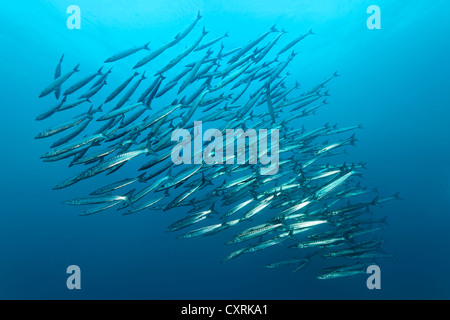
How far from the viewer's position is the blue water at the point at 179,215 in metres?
16.4

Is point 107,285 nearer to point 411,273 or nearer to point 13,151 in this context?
point 13,151

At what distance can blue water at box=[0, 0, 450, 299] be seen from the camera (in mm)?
16422

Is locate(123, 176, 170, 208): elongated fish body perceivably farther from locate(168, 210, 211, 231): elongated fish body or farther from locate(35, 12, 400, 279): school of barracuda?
locate(168, 210, 211, 231): elongated fish body

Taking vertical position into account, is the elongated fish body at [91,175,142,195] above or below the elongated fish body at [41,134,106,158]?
below

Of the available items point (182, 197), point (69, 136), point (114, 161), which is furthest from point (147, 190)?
point (69, 136)

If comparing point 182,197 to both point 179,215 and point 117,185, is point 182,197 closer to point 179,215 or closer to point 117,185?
point 117,185

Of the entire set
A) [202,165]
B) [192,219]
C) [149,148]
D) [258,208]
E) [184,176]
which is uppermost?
[149,148]

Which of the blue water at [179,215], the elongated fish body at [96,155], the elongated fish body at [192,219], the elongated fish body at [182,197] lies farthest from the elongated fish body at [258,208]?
the blue water at [179,215]

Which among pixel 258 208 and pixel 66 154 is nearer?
pixel 66 154

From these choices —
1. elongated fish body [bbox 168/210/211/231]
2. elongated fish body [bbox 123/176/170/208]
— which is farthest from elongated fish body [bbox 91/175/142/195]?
elongated fish body [bbox 168/210/211/231]

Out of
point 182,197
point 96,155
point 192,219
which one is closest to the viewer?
point 96,155

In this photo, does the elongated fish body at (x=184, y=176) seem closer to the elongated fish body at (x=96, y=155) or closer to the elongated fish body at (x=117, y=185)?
the elongated fish body at (x=117, y=185)

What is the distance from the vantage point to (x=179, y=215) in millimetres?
24344

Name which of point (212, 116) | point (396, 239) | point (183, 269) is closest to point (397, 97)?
point (396, 239)
